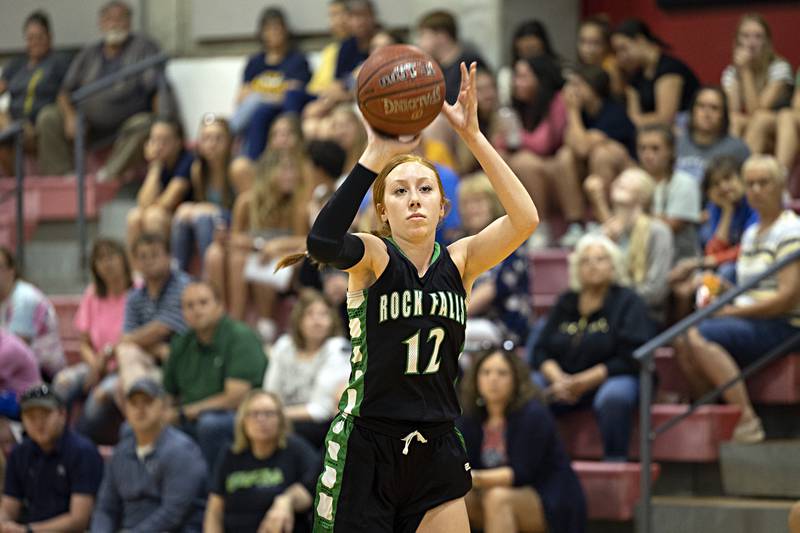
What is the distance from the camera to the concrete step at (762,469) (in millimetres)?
6605

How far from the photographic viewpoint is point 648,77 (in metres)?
8.89

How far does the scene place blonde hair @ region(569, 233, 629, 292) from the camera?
705 centimetres

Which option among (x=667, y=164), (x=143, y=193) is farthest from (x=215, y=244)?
(x=667, y=164)

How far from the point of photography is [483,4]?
9211 mm

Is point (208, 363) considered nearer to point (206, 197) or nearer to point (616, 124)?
point (206, 197)

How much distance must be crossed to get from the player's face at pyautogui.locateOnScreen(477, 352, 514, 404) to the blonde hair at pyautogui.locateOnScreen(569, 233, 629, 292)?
2.69 feet

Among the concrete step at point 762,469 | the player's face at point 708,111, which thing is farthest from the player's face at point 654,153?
the concrete step at point 762,469

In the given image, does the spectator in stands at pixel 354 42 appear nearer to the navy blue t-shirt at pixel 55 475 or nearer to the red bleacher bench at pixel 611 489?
the navy blue t-shirt at pixel 55 475

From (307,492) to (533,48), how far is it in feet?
11.6

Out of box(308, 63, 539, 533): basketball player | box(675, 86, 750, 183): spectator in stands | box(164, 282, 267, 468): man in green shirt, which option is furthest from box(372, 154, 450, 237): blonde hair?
box(675, 86, 750, 183): spectator in stands

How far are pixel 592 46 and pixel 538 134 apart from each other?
0.74m

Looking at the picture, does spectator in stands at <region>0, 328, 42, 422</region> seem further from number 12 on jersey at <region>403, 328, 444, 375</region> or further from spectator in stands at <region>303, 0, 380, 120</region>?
number 12 on jersey at <region>403, 328, 444, 375</region>

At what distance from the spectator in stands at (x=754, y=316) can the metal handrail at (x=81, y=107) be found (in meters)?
4.42

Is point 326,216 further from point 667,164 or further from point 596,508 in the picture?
point 667,164
